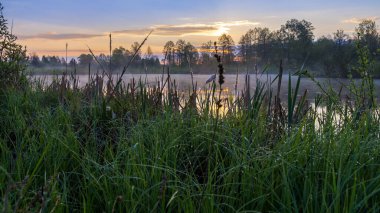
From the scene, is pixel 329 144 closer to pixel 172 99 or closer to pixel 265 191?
pixel 265 191

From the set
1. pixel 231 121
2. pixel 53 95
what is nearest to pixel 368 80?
pixel 231 121

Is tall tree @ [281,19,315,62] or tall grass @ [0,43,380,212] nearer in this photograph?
tall grass @ [0,43,380,212]

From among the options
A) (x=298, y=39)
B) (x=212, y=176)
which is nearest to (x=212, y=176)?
(x=212, y=176)

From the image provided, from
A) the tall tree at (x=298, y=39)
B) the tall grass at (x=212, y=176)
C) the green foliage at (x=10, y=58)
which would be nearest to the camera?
the tall grass at (x=212, y=176)

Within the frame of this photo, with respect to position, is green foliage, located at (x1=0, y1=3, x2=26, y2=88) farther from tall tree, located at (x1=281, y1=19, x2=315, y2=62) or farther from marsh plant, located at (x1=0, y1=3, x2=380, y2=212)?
tall tree, located at (x1=281, y1=19, x2=315, y2=62)

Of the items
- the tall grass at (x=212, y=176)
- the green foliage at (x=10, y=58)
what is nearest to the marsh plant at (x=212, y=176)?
the tall grass at (x=212, y=176)

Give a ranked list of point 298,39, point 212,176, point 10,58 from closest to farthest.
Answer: point 212,176, point 10,58, point 298,39

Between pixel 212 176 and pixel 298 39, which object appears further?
pixel 298 39

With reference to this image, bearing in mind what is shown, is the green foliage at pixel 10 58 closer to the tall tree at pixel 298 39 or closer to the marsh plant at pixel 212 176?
the marsh plant at pixel 212 176

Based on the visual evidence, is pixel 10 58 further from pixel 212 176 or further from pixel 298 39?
pixel 298 39

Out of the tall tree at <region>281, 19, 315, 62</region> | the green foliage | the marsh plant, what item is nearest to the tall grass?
the marsh plant

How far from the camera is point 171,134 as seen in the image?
262 cm

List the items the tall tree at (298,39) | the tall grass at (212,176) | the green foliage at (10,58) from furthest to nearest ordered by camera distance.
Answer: the tall tree at (298,39) < the green foliage at (10,58) < the tall grass at (212,176)

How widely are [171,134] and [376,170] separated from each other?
1.20 meters
